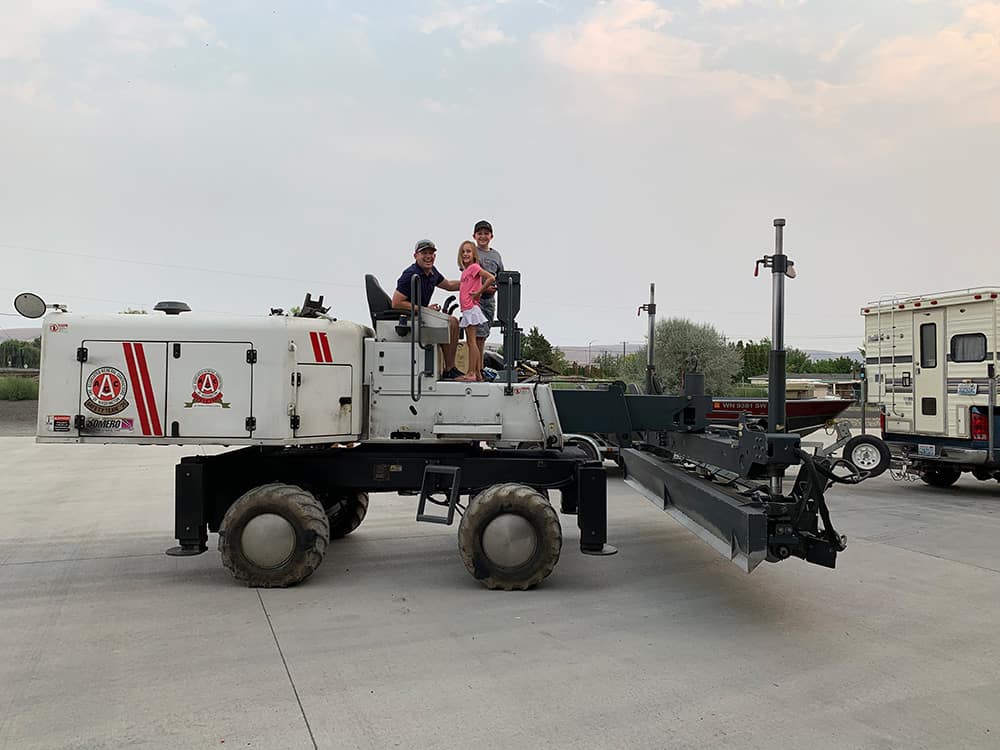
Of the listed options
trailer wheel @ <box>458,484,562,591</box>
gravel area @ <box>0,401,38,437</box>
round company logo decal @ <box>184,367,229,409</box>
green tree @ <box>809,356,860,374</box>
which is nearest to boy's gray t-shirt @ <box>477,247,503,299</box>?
trailer wheel @ <box>458,484,562,591</box>

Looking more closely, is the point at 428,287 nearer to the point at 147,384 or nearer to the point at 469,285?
the point at 469,285

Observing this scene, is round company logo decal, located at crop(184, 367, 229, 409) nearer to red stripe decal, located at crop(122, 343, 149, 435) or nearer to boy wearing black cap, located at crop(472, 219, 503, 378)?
red stripe decal, located at crop(122, 343, 149, 435)

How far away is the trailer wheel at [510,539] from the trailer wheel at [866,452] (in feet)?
21.8

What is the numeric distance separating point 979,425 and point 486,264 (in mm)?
8891

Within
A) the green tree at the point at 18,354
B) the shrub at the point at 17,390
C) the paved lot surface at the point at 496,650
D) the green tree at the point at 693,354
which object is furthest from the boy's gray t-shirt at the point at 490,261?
the green tree at the point at 18,354

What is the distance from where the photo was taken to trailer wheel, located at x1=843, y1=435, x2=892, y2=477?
10906mm

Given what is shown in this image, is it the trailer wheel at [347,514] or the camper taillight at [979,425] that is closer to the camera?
the trailer wheel at [347,514]

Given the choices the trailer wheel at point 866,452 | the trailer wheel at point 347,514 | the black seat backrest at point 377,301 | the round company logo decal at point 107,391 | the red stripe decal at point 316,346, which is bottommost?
the trailer wheel at point 347,514

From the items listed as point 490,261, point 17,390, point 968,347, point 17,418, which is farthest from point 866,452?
point 17,390

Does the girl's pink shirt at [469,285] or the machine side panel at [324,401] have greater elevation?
the girl's pink shirt at [469,285]

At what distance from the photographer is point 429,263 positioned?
22.6 ft

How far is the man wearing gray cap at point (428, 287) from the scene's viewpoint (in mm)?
6664

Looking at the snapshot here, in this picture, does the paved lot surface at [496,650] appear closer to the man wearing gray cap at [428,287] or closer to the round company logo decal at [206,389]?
the round company logo decal at [206,389]

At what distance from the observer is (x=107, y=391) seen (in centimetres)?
599
